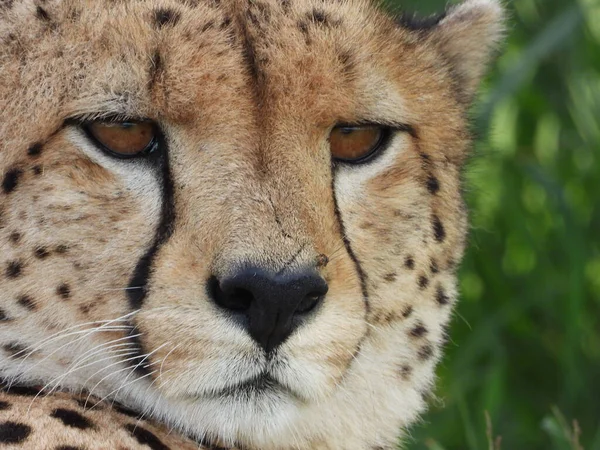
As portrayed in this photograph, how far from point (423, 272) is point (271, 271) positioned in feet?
1.52

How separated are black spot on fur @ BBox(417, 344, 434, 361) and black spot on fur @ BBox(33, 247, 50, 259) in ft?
2.14

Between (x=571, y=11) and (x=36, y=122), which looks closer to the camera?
(x=36, y=122)

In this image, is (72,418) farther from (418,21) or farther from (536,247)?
(536,247)

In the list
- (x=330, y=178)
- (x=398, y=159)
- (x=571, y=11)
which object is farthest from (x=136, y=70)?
(x=571, y=11)

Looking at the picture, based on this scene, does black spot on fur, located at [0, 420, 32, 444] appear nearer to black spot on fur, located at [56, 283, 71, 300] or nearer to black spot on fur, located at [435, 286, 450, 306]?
black spot on fur, located at [56, 283, 71, 300]

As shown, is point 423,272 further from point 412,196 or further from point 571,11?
point 571,11

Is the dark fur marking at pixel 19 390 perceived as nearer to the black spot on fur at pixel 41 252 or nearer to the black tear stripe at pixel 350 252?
the black spot on fur at pixel 41 252

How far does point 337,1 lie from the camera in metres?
1.89

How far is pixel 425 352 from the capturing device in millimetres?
1930

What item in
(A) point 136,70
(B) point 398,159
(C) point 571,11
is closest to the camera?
(A) point 136,70

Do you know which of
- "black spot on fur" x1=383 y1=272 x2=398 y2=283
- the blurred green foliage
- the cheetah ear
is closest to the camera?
"black spot on fur" x1=383 y1=272 x2=398 y2=283

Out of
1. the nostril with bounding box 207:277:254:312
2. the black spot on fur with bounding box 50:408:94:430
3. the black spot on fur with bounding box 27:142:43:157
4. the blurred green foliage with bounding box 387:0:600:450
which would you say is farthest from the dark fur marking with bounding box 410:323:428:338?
the blurred green foliage with bounding box 387:0:600:450

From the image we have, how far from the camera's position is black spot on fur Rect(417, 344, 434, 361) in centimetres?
192

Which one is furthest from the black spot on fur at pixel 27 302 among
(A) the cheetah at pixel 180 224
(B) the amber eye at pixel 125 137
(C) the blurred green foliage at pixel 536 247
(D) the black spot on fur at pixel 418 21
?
(C) the blurred green foliage at pixel 536 247
